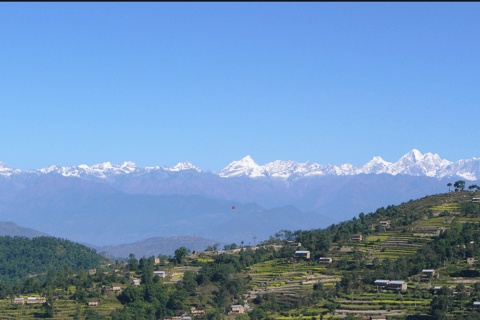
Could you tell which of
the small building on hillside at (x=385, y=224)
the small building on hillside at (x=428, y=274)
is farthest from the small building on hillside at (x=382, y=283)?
the small building on hillside at (x=385, y=224)

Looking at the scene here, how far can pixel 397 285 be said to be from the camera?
98188 millimetres

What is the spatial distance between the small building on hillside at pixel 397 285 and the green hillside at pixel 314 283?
0.17 meters

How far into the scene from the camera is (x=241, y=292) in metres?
107

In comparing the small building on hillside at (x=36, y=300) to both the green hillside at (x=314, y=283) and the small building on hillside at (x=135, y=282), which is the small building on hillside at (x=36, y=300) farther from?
the small building on hillside at (x=135, y=282)

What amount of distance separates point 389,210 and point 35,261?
344 ft

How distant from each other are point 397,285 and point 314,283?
13596 millimetres

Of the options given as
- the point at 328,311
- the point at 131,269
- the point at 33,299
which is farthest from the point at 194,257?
the point at 328,311

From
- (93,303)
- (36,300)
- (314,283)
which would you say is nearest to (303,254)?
(314,283)

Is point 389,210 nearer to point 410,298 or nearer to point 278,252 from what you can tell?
point 278,252

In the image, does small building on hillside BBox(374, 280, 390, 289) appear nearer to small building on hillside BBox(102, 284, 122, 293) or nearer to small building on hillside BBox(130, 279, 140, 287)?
small building on hillside BBox(130, 279, 140, 287)

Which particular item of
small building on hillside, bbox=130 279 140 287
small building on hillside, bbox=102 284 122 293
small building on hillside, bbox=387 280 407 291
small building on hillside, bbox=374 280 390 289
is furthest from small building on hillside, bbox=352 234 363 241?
small building on hillside, bbox=102 284 122 293

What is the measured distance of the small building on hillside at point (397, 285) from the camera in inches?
3837

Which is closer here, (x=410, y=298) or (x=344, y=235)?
(x=410, y=298)

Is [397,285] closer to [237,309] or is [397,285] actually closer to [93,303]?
[237,309]
